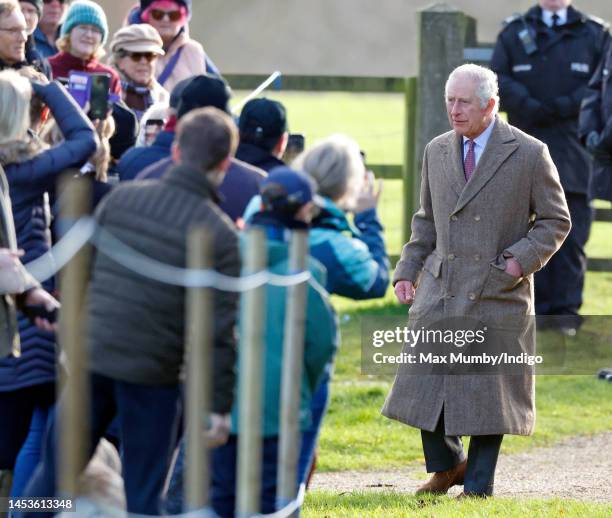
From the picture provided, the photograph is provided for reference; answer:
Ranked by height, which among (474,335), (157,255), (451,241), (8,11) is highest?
(8,11)

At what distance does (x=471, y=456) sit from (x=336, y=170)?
2.51 m

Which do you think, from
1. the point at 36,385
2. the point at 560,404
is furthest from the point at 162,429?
the point at 560,404

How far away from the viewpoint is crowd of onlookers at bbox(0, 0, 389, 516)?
4996 mm

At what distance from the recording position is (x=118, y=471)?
5.59 metres

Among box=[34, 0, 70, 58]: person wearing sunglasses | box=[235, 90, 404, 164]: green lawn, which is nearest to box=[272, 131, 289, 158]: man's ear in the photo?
box=[34, 0, 70, 58]: person wearing sunglasses

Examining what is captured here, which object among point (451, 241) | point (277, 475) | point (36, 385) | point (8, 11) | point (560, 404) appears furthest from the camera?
point (560, 404)

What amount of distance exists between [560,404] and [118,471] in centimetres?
521

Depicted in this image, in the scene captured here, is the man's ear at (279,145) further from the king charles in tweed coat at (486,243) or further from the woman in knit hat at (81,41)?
the woman in knit hat at (81,41)

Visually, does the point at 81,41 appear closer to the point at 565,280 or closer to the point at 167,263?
the point at 167,263

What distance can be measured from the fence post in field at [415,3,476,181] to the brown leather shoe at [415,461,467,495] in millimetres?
4512

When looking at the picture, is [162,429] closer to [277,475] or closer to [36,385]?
[277,475]

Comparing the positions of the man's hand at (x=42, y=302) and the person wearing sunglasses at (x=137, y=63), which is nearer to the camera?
the man's hand at (x=42, y=302)

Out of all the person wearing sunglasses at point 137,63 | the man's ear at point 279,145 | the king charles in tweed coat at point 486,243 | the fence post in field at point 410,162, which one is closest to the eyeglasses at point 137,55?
the person wearing sunglasses at point 137,63

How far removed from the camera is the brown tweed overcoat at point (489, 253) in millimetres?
7391
